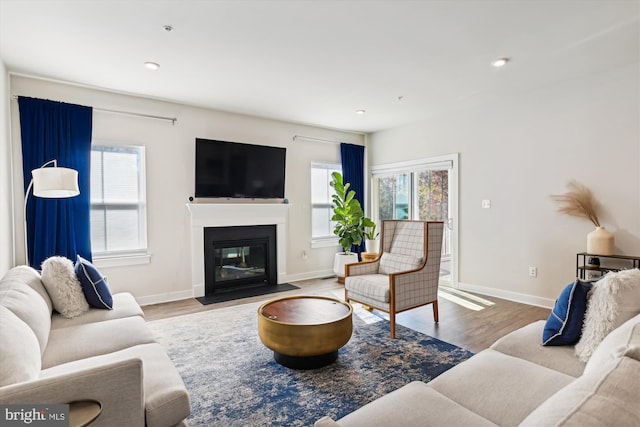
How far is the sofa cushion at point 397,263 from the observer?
3.59 metres

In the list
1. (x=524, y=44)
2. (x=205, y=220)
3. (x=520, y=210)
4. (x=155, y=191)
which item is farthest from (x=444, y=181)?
(x=155, y=191)

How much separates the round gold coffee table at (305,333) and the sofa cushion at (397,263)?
41.9 inches

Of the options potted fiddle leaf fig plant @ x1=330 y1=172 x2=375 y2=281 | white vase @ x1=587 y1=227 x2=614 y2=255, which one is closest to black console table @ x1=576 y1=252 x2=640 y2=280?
white vase @ x1=587 y1=227 x2=614 y2=255

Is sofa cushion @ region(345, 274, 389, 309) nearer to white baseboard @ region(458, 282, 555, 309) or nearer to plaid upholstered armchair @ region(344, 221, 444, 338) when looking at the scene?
plaid upholstered armchair @ region(344, 221, 444, 338)

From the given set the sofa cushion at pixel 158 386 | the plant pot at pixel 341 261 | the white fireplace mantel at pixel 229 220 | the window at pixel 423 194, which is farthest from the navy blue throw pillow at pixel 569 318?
the white fireplace mantel at pixel 229 220

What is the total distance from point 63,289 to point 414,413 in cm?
258

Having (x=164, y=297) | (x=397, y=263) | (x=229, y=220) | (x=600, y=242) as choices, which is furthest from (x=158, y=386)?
(x=600, y=242)

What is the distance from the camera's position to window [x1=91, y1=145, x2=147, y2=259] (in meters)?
4.07

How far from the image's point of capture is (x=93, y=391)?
4.18ft

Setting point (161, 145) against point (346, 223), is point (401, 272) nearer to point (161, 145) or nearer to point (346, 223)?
point (346, 223)

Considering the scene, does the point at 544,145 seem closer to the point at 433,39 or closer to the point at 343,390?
the point at 433,39

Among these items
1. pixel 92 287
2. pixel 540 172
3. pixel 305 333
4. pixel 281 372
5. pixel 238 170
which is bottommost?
pixel 281 372

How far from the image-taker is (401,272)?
10.6 ft

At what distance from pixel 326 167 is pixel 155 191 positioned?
2892 mm
